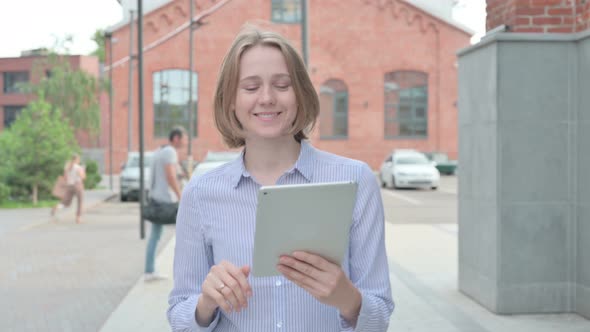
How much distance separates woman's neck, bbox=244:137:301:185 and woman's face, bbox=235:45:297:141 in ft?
0.17

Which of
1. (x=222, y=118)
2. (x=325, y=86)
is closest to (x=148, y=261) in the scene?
(x=222, y=118)

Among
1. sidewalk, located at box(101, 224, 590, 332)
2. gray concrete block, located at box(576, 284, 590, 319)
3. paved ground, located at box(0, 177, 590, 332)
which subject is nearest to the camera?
sidewalk, located at box(101, 224, 590, 332)

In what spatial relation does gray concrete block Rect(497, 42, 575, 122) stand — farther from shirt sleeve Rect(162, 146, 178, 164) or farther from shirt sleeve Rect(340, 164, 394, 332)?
shirt sleeve Rect(340, 164, 394, 332)

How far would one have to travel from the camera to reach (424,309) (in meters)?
7.11

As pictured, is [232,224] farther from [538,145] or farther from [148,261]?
[148,261]

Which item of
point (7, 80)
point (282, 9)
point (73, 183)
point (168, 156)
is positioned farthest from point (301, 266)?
point (7, 80)

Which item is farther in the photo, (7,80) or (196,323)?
(7,80)

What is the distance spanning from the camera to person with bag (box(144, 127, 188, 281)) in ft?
30.0

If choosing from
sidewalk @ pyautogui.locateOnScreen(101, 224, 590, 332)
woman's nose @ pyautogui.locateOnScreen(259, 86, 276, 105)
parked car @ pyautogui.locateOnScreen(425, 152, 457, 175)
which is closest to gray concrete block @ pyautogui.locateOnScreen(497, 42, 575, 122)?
sidewalk @ pyautogui.locateOnScreen(101, 224, 590, 332)

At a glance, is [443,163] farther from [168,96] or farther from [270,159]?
[270,159]

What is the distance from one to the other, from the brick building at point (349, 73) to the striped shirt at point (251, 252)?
45.9 metres

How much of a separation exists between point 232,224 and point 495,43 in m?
5.51

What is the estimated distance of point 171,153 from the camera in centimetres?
977

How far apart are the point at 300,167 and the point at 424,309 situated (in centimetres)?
522
